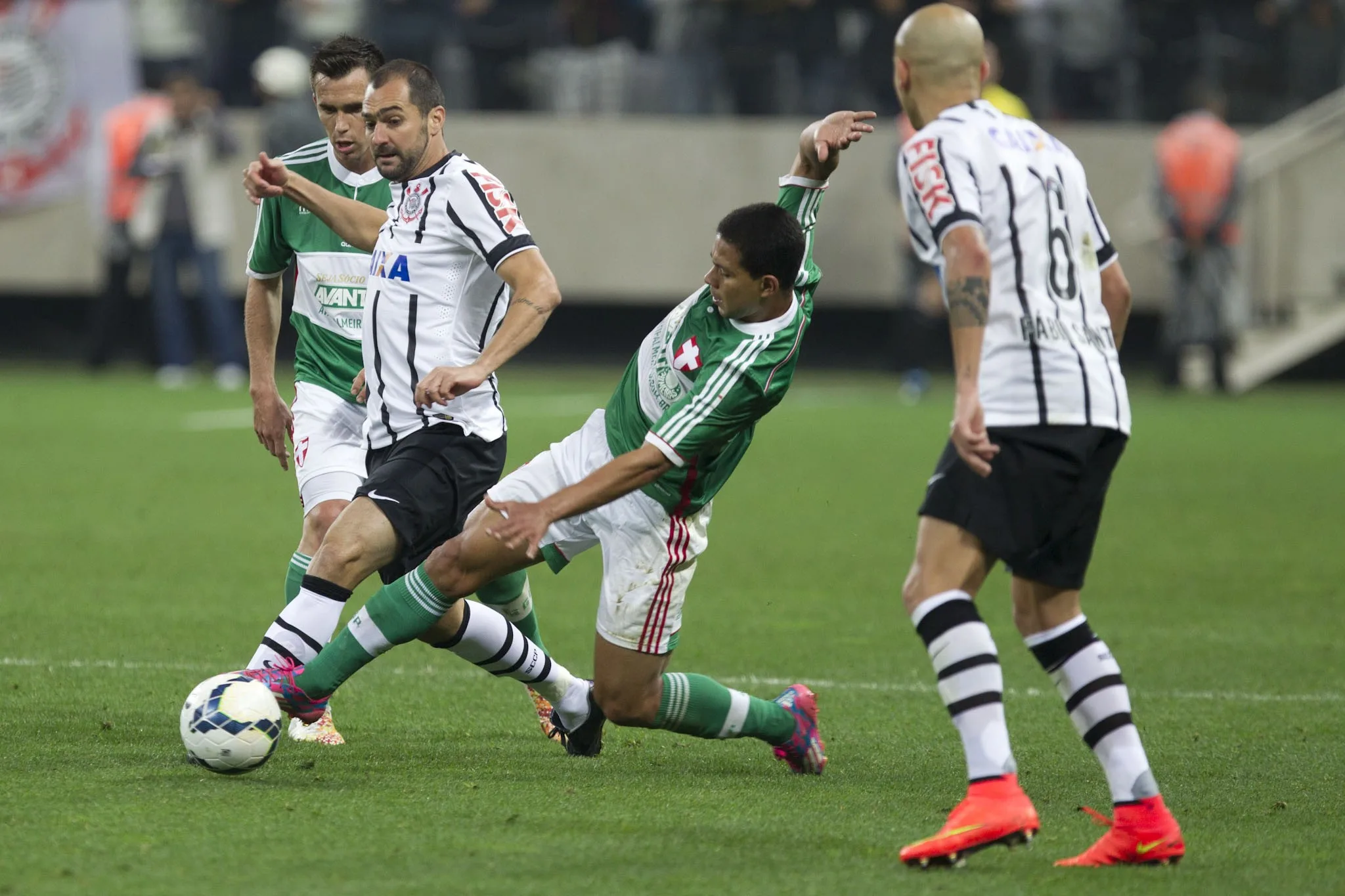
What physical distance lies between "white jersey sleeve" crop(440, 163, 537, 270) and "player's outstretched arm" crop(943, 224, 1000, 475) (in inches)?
61.0

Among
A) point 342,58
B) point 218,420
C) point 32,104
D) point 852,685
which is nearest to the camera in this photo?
point 342,58

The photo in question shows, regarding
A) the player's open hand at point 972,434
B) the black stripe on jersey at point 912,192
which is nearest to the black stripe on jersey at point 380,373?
the black stripe on jersey at point 912,192

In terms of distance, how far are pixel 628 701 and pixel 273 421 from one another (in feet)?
5.30

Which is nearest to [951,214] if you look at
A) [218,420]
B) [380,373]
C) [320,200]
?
[380,373]

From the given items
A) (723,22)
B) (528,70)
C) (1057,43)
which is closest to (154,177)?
(528,70)

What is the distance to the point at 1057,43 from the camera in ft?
65.3

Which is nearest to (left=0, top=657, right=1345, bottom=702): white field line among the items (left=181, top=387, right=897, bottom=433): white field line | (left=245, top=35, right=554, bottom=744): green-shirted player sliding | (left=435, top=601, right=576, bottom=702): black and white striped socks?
(left=245, top=35, right=554, bottom=744): green-shirted player sliding

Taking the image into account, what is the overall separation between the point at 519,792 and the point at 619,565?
2.23 feet

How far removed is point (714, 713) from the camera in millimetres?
5438

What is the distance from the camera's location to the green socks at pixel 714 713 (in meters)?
5.40

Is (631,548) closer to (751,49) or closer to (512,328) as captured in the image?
(512,328)

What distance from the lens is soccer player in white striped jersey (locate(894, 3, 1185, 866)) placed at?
14.3ft

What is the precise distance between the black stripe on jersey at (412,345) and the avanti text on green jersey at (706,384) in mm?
538

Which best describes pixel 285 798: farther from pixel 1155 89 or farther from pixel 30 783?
pixel 1155 89
